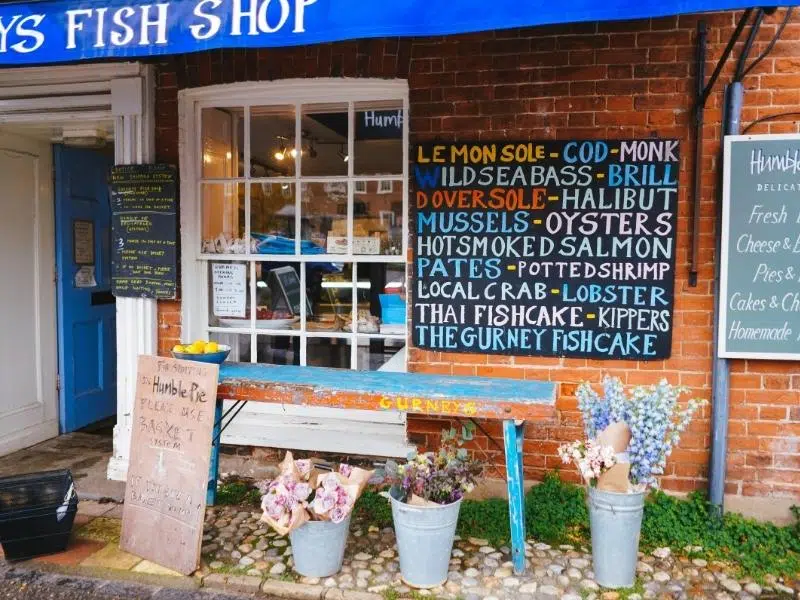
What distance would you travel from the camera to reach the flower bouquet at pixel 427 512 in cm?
338

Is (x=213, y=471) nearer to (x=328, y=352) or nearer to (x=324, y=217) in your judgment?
(x=328, y=352)

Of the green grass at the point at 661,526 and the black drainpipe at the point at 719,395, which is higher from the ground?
the black drainpipe at the point at 719,395

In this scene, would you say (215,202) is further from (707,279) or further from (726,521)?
(726,521)

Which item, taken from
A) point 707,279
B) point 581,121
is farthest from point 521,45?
point 707,279

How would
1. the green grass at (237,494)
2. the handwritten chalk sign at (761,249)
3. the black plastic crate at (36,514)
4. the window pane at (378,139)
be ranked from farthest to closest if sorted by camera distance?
the window pane at (378,139) < the green grass at (237,494) < the handwritten chalk sign at (761,249) < the black plastic crate at (36,514)

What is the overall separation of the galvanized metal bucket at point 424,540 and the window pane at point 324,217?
80.4 inches

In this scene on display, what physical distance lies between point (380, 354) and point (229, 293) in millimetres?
1257

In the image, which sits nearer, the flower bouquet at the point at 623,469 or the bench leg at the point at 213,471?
the flower bouquet at the point at 623,469

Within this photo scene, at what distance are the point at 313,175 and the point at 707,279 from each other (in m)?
2.75

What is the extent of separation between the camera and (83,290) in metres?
6.07

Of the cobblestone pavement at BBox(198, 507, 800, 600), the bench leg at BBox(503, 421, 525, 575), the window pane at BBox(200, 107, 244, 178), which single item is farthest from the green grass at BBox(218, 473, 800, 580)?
the window pane at BBox(200, 107, 244, 178)

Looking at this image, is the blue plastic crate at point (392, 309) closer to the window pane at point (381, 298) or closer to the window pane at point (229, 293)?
the window pane at point (381, 298)

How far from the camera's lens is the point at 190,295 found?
4.94 meters

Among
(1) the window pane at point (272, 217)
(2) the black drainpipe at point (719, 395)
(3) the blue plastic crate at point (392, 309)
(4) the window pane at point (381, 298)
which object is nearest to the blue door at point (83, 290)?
(1) the window pane at point (272, 217)
